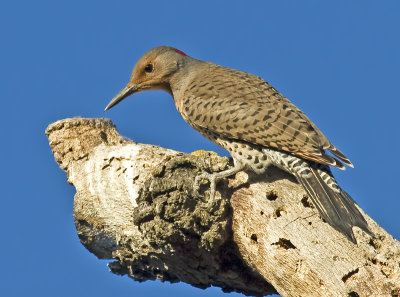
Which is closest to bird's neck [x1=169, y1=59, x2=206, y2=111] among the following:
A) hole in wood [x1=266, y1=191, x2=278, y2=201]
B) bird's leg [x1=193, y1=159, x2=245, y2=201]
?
bird's leg [x1=193, y1=159, x2=245, y2=201]

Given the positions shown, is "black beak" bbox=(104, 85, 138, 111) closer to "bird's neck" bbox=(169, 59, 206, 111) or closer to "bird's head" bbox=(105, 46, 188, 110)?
"bird's head" bbox=(105, 46, 188, 110)

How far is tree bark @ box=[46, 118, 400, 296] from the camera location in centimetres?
616

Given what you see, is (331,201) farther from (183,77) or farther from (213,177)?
(183,77)

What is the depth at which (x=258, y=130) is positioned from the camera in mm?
7449

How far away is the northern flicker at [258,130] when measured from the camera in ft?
22.1

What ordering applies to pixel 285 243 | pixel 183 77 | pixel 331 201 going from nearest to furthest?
pixel 285 243 < pixel 331 201 < pixel 183 77

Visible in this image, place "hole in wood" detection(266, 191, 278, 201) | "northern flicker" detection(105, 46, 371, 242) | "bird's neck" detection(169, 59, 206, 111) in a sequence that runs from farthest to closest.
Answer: "bird's neck" detection(169, 59, 206, 111) → "hole in wood" detection(266, 191, 278, 201) → "northern flicker" detection(105, 46, 371, 242)

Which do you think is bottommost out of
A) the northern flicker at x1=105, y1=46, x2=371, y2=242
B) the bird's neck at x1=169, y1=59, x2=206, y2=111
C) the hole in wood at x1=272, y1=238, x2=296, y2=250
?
the hole in wood at x1=272, y1=238, x2=296, y2=250

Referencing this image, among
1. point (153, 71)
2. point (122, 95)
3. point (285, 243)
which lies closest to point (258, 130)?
point (285, 243)

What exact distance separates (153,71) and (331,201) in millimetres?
3518

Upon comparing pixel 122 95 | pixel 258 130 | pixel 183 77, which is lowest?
pixel 258 130

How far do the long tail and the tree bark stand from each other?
3.7 inches

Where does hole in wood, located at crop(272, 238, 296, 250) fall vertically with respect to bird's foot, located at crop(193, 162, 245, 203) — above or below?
below

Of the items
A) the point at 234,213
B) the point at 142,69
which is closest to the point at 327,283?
the point at 234,213
